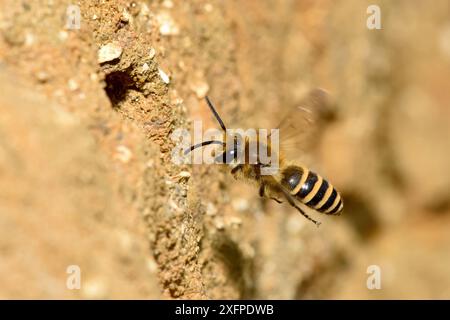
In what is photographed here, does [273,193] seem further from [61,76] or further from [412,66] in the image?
[412,66]

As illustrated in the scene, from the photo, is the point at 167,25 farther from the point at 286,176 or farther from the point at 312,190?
the point at 312,190

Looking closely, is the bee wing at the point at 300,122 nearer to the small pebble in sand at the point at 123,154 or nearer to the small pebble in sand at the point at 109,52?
the small pebble in sand at the point at 109,52

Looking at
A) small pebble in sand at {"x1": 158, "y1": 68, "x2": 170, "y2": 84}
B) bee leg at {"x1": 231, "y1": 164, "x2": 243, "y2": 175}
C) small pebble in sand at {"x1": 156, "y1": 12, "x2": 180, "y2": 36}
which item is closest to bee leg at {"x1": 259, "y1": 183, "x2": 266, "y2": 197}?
bee leg at {"x1": 231, "y1": 164, "x2": 243, "y2": 175}

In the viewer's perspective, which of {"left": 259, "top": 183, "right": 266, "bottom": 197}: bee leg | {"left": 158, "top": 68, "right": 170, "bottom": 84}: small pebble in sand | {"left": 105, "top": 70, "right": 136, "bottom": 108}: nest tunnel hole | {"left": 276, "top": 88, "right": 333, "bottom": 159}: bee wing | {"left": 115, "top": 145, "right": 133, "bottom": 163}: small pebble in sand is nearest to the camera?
{"left": 115, "top": 145, "right": 133, "bottom": 163}: small pebble in sand

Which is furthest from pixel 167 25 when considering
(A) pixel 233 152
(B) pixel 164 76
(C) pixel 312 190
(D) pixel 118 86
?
(C) pixel 312 190

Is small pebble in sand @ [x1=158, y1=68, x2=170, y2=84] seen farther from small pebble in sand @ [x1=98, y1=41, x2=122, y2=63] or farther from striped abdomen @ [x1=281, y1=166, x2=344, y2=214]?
striped abdomen @ [x1=281, y1=166, x2=344, y2=214]

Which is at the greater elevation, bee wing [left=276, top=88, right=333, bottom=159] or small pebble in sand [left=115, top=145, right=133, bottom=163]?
bee wing [left=276, top=88, right=333, bottom=159]
